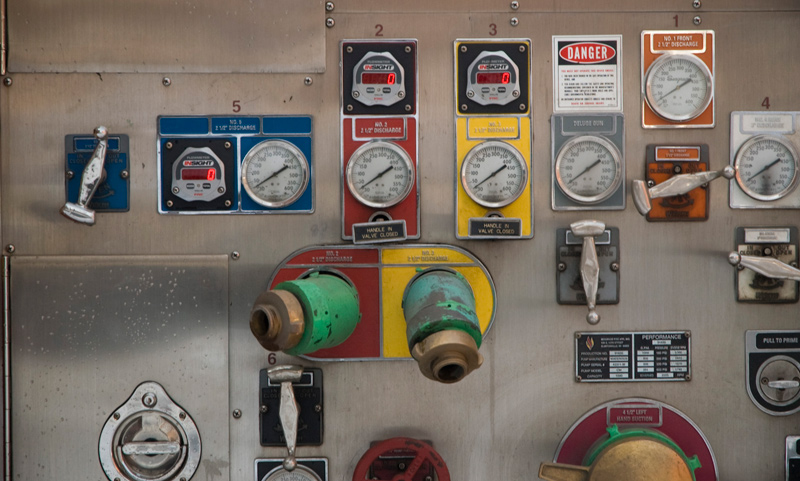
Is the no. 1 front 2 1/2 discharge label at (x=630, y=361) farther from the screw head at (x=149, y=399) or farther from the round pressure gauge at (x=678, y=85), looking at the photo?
the screw head at (x=149, y=399)

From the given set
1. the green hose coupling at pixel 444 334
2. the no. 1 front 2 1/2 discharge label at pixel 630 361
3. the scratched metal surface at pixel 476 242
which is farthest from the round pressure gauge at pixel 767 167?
the green hose coupling at pixel 444 334

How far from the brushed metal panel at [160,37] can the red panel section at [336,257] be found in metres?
0.60

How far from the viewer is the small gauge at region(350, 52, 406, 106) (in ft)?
6.59

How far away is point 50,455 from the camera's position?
6.56ft

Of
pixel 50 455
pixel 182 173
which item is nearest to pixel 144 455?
pixel 50 455

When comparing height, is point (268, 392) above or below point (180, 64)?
below

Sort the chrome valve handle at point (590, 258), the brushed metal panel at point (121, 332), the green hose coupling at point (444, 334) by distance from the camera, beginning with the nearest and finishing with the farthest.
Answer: the green hose coupling at point (444, 334), the chrome valve handle at point (590, 258), the brushed metal panel at point (121, 332)

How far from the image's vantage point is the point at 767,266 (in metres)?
1.94

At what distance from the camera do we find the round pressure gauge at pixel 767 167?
203 centimetres

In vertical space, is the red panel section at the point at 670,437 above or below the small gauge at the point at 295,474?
above

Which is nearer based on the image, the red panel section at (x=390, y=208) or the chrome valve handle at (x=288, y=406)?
the chrome valve handle at (x=288, y=406)

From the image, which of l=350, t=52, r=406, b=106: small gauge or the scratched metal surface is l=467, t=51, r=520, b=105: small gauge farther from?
l=350, t=52, r=406, b=106: small gauge

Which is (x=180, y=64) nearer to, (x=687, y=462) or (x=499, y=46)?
(x=499, y=46)

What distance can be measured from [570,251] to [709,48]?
32.1 inches
